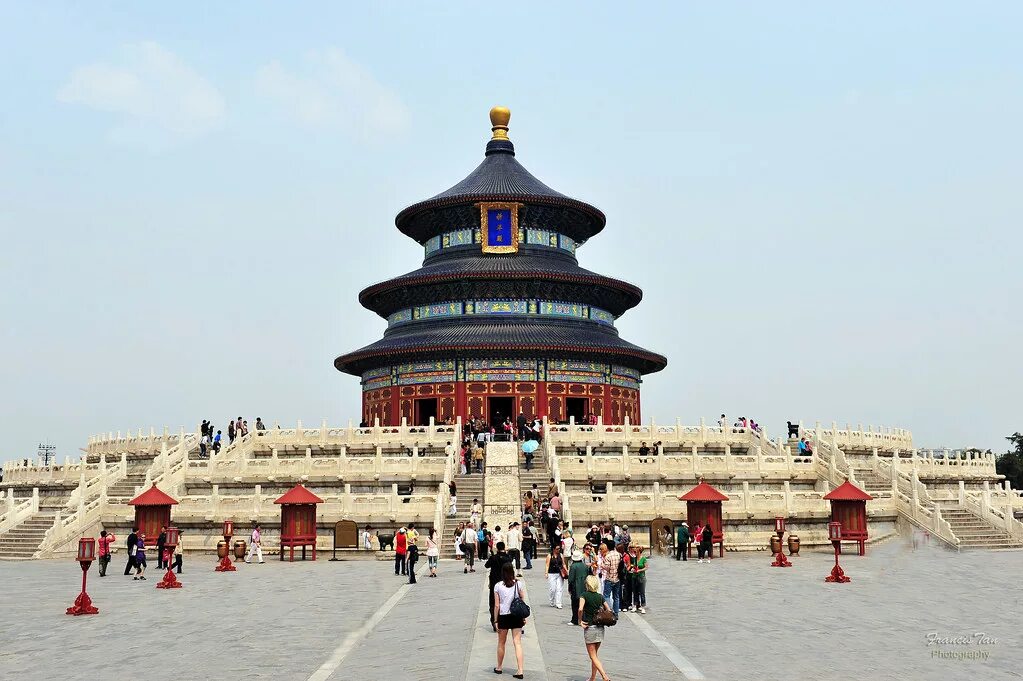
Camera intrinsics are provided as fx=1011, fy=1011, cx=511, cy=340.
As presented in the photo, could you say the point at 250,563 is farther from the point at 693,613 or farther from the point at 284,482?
the point at 693,613

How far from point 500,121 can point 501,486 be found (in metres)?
40.0

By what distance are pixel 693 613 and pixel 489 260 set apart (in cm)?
4273

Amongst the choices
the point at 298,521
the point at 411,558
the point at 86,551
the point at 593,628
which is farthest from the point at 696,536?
the point at 593,628

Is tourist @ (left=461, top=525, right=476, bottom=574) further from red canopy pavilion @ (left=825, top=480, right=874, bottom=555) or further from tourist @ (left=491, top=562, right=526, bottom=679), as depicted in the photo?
tourist @ (left=491, top=562, right=526, bottom=679)

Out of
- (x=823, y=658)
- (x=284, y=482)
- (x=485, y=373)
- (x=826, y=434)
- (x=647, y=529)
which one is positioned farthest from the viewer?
(x=485, y=373)

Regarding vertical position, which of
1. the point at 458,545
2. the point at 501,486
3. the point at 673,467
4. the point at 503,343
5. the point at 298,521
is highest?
the point at 503,343

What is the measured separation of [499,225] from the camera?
62.7 m

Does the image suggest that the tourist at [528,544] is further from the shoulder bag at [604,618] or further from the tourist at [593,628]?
the shoulder bag at [604,618]

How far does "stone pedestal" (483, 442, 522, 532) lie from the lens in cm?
3269

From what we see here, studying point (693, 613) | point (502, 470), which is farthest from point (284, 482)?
point (693, 613)

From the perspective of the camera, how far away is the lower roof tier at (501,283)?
58.3 meters

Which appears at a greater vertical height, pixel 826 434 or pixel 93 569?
pixel 826 434

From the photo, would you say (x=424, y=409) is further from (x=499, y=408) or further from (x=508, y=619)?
(x=508, y=619)

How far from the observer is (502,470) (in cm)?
3653
